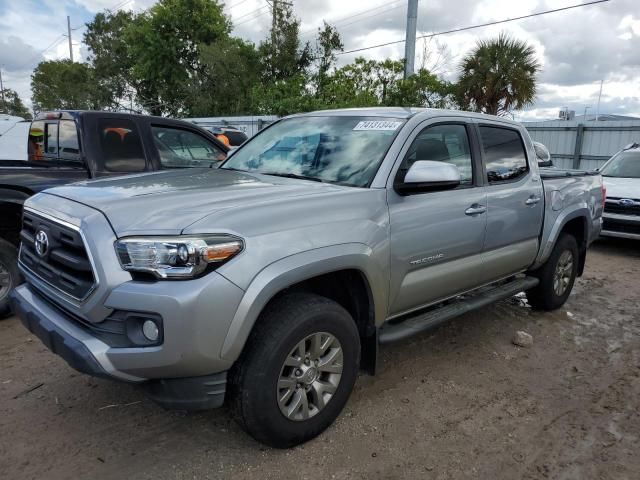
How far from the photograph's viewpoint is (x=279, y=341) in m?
2.46

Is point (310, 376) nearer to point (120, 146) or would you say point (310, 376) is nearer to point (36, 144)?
point (120, 146)

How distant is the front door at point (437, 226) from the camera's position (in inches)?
122

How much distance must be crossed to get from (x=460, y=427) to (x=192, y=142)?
4015mm

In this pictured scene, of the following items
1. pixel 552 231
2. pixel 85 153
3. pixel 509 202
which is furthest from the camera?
pixel 85 153

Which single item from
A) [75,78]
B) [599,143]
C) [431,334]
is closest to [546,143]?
[599,143]

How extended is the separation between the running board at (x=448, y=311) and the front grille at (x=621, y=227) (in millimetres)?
4468

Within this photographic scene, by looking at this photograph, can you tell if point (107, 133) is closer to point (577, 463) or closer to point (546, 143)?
point (577, 463)

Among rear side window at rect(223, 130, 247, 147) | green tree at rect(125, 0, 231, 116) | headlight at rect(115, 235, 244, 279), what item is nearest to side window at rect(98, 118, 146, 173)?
headlight at rect(115, 235, 244, 279)

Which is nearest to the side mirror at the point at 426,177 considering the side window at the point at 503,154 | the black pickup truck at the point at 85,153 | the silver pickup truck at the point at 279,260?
the silver pickup truck at the point at 279,260

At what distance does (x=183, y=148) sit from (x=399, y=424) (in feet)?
12.2

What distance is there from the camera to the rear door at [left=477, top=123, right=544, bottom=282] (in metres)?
3.90

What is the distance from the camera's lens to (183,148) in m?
5.41

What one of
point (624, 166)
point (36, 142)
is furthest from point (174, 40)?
point (36, 142)

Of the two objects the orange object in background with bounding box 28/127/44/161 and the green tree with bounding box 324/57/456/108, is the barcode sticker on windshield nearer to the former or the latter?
the orange object in background with bounding box 28/127/44/161
